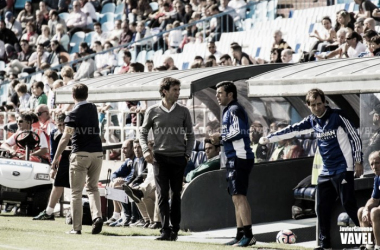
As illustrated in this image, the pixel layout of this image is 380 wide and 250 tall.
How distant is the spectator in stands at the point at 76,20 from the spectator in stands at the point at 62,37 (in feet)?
1.37

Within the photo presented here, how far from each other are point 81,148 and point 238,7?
1279 cm

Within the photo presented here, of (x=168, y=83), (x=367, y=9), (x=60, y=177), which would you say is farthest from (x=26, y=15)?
(x=168, y=83)

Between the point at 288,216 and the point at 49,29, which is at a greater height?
the point at 49,29

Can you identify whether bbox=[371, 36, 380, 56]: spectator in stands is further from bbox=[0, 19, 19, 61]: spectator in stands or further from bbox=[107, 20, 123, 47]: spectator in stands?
bbox=[0, 19, 19, 61]: spectator in stands

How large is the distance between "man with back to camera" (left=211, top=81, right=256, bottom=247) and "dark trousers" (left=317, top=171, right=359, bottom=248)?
39.1 inches

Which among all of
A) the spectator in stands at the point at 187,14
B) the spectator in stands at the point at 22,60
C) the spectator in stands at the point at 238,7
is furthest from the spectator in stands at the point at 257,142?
the spectator in stands at the point at 22,60

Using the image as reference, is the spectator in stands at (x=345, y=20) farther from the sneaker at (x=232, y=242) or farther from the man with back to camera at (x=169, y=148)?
the sneaker at (x=232, y=242)

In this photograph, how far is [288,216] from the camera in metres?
15.9

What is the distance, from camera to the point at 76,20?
31641 millimetres

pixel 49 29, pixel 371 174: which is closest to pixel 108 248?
pixel 371 174

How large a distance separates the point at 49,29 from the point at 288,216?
1762cm

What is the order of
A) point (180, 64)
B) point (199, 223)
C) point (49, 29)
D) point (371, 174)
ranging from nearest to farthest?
point (371, 174) → point (199, 223) → point (180, 64) → point (49, 29)

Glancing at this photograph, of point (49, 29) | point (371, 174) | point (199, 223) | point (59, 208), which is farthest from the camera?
point (49, 29)

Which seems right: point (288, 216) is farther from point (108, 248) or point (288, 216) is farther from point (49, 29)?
point (49, 29)
